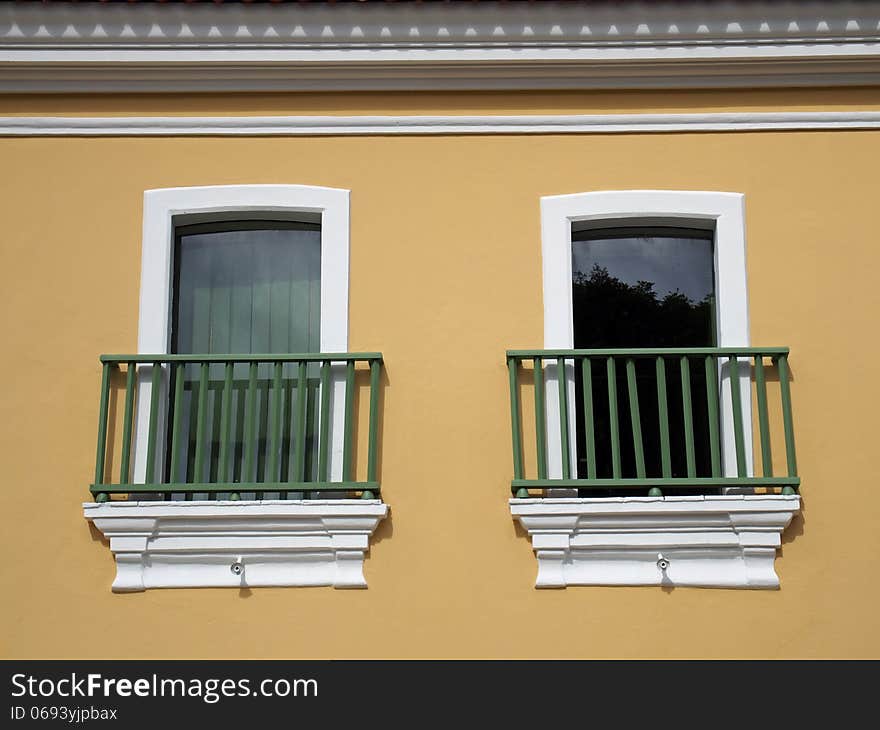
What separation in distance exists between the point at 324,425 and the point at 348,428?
0.15 meters

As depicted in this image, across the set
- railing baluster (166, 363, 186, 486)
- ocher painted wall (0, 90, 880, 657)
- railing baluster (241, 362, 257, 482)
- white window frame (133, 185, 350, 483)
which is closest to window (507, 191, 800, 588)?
ocher painted wall (0, 90, 880, 657)

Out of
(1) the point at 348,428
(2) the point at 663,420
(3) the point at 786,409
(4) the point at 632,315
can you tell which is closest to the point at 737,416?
(3) the point at 786,409

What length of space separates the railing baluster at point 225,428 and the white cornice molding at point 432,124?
5.29 ft

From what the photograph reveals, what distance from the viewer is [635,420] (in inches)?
281

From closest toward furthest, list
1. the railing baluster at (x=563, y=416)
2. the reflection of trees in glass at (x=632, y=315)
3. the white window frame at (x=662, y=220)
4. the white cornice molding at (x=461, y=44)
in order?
the railing baluster at (x=563, y=416) < the white window frame at (x=662, y=220) < the white cornice molding at (x=461, y=44) < the reflection of trees in glass at (x=632, y=315)

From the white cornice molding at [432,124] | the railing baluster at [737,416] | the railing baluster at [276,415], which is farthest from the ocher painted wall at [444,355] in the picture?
the railing baluster at [276,415]

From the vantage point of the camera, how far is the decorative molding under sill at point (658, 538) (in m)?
6.98

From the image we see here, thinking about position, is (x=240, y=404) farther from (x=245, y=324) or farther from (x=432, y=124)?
(x=432, y=124)

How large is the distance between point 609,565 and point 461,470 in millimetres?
1025

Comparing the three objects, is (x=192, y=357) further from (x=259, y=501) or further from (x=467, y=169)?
(x=467, y=169)

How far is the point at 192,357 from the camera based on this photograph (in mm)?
7199

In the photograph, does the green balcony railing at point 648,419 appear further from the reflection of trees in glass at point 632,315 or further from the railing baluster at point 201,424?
the railing baluster at point 201,424
